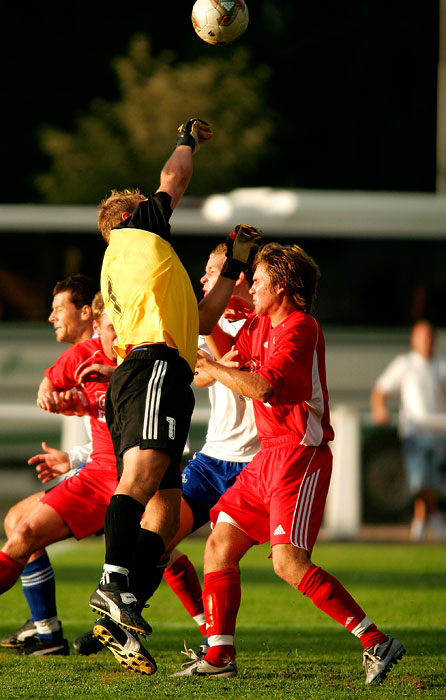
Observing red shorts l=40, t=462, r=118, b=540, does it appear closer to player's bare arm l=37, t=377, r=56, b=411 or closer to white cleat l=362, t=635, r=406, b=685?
player's bare arm l=37, t=377, r=56, b=411

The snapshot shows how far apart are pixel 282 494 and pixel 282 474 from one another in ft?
0.32

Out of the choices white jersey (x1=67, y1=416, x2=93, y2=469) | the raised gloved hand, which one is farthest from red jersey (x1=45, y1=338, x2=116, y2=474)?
the raised gloved hand

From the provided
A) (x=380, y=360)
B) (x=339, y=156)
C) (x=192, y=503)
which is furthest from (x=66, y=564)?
(x=339, y=156)

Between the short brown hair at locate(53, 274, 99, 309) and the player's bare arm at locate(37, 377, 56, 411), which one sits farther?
the short brown hair at locate(53, 274, 99, 309)

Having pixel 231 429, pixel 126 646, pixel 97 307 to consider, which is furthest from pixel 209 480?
pixel 126 646

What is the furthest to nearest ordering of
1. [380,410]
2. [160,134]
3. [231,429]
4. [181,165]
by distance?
[160,134], [380,410], [231,429], [181,165]

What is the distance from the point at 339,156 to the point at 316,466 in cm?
2394

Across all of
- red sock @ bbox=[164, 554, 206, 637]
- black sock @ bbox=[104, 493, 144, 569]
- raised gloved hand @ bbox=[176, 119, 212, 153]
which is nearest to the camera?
black sock @ bbox=[104, 493, 144, 569]

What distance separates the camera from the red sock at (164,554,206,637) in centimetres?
A: 638

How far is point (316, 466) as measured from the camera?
5652 millimetres

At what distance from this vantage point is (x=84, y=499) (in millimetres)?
6109

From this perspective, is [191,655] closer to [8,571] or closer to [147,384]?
[8,571]

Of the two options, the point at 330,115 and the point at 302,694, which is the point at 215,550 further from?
the point at 330,115

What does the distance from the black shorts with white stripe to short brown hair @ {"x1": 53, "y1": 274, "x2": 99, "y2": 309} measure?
4.80 ft
